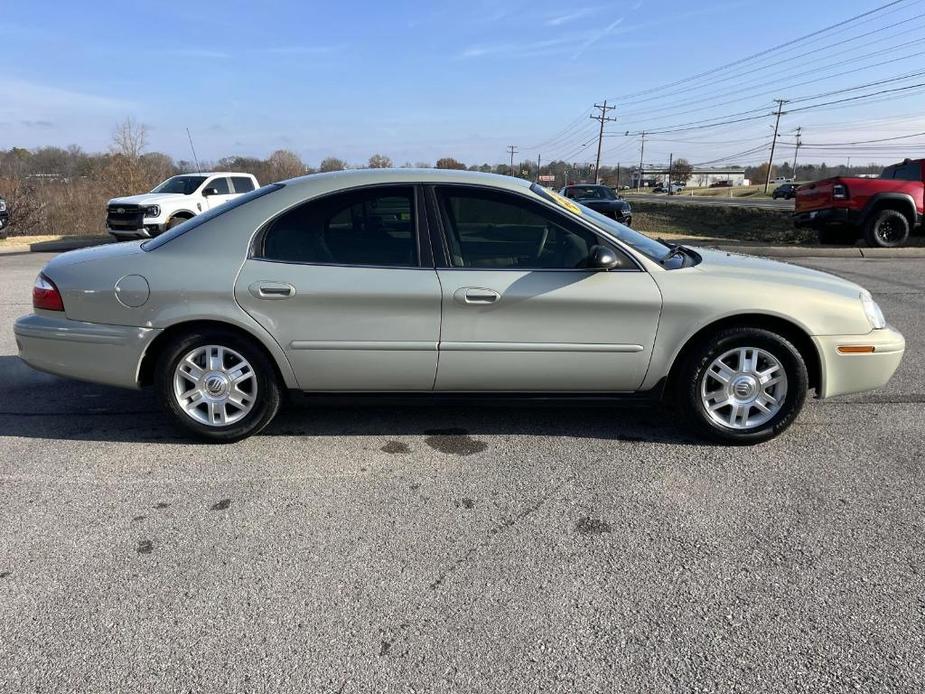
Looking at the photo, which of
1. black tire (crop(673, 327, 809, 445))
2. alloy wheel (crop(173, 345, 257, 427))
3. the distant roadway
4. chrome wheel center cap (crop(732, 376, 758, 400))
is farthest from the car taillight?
the distant roadway

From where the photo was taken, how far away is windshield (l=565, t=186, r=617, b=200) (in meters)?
21.2

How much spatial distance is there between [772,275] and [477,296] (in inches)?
69.4

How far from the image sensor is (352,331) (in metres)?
3.68

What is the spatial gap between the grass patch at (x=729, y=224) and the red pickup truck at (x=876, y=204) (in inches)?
178

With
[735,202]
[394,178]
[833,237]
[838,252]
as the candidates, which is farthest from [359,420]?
[735,202]

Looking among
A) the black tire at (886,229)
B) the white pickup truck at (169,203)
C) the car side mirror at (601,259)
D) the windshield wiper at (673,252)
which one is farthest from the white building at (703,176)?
the car side mirror at (601,259)

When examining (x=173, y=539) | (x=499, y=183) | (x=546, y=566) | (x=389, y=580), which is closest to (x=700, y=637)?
(x=546, y=566)

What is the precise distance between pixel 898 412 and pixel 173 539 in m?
4.44

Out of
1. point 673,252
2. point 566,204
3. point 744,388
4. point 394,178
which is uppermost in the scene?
point 394,178

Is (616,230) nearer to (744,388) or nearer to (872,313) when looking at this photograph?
(744,388)

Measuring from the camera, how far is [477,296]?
3.61m

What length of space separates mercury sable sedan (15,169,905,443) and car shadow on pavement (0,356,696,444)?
230 mm

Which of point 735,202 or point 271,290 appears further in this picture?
point 735,202

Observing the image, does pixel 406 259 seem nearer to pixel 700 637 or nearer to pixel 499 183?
pixel 499 183
